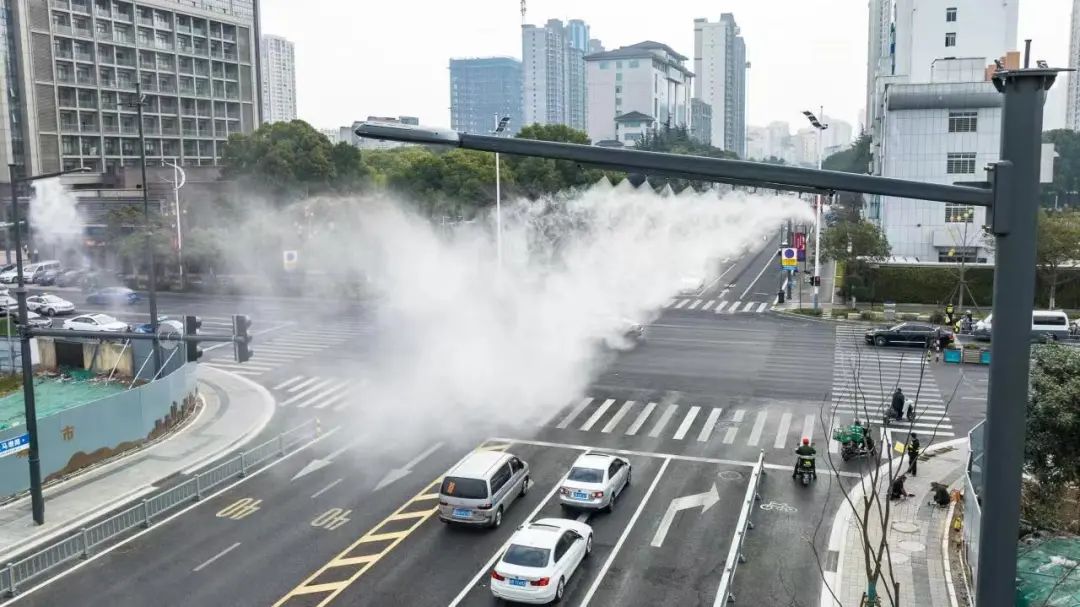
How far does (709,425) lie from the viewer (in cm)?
2952

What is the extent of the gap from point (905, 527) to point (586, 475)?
25.7 ft

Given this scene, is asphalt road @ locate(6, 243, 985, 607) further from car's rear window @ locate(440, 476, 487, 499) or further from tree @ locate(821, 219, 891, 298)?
tree @ locate(821, 219, 891, 298)

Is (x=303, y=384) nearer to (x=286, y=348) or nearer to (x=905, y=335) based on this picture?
(x=286, y=348)

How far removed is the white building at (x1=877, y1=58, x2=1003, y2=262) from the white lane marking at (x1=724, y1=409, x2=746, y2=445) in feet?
134

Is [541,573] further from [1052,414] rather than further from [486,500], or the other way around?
[1052,414]

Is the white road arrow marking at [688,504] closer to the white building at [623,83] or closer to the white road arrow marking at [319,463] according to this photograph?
the white road arrow marking at [319,463]

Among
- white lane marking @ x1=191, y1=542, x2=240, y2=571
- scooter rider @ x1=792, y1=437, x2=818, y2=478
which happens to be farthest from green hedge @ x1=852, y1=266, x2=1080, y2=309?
white lane marking @ x1=191, y1=542, x2=240, y2=571

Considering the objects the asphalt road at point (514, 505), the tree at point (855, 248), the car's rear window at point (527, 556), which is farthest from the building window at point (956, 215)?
the car's rear window at point (527, 556)

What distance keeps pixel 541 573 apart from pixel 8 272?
2575 inches

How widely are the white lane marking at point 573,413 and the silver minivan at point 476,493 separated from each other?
8018mm

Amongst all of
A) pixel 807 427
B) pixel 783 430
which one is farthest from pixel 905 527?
pixel 807 427

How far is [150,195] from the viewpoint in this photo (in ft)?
254

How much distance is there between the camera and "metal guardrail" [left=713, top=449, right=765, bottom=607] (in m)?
16.9

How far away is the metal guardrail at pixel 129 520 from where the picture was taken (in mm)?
18781
